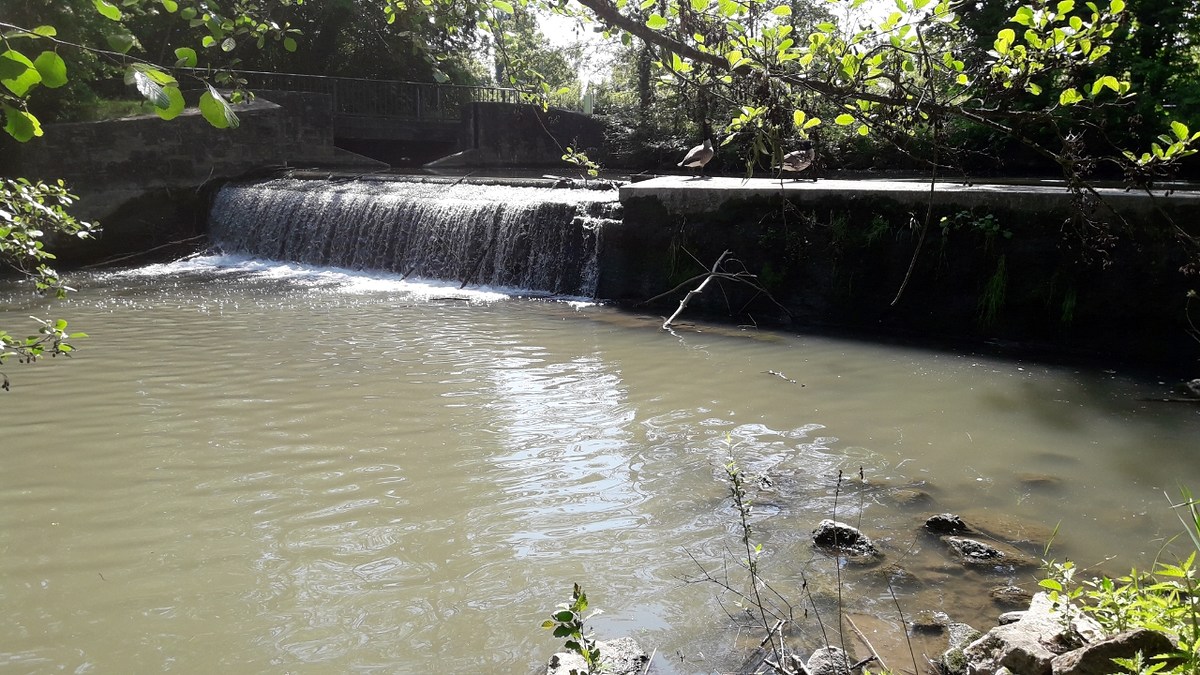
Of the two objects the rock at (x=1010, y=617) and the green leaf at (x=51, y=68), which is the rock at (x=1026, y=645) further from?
the green leaf at (x=51, y=68)

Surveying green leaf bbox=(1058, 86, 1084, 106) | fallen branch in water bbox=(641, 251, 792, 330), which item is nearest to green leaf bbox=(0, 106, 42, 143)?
green leaf bbox=(1058, 86, 1084, 106)

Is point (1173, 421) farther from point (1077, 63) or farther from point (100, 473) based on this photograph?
point (100, 473)

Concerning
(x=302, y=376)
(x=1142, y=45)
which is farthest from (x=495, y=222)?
(x=1142, y=45)

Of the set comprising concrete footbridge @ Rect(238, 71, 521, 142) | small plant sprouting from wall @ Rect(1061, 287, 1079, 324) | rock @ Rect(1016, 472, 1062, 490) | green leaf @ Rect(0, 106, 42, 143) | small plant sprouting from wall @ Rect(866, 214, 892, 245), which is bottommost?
rock @ Rect(1016, 472, 1062, 490)

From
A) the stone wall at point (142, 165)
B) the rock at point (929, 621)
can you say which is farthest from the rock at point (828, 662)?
the stone wall at point (142, 165)

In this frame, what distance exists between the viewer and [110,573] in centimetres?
327

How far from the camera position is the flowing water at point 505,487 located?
298 centimetres

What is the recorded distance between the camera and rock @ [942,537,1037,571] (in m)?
3.45

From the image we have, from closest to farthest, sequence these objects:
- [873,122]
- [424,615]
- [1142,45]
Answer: [873,122] < [424,615] < [1142,45]

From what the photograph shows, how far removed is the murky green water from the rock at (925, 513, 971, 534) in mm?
85

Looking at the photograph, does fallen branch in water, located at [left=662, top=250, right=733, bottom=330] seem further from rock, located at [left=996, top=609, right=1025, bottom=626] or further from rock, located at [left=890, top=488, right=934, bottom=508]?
rock, located at [left=996, top=609, right=1025, bottom=626]

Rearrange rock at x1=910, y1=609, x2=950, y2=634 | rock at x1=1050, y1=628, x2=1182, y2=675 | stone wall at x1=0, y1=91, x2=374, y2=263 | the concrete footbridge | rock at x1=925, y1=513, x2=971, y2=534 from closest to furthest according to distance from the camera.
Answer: rock at x1=1050, y1=628, x2=1182, y2=675 → rock at x1=910, y1=609, x2=950, y2=634 → rock at x1=925, y1=513, x2=971, y2=534 → stone wall at x1=0, y1=91, x2=374, y2=263 → the concrete footbridge

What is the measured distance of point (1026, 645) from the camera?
7.57 ft

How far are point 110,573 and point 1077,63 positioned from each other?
3554 millimetres
